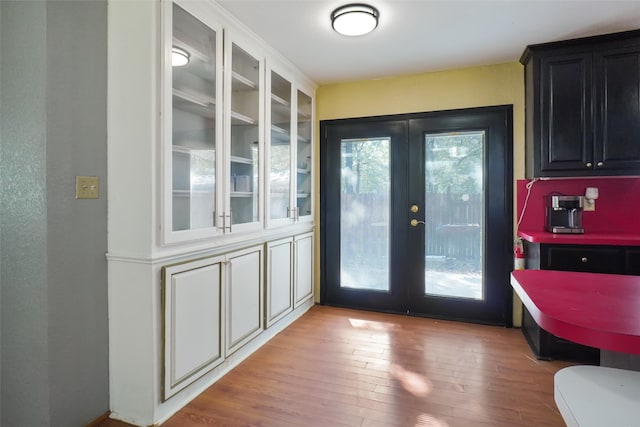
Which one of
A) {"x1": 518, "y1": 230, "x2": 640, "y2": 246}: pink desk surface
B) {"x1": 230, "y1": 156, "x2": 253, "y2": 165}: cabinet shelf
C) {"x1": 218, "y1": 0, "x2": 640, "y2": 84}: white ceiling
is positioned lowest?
{"x1": 518, "y1": 230, "x2": 640, "y2": 246}: pink desk surface

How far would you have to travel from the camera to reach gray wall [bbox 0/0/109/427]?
167cm

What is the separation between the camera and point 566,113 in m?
2.76

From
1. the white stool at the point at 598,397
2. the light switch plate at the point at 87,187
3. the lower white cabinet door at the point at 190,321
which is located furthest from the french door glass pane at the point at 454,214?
the light switch plate at the point at 87,187

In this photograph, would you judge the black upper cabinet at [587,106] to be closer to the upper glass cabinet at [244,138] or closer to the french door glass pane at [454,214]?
the french door glass pane at [454,214]

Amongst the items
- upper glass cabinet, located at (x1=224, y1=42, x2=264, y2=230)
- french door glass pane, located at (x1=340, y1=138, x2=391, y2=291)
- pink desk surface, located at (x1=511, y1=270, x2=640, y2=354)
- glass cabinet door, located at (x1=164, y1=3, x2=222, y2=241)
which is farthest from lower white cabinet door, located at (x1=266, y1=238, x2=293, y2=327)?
pink desk surface, located at (x1=511, y1=270, x2=640, y2=354)

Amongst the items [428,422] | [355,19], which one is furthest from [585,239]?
[355,19]

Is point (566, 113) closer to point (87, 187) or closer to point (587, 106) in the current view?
point (587, 106)

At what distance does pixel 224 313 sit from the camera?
94.1 inches

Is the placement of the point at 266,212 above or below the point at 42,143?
below

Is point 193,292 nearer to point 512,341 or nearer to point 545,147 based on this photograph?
point 512,341

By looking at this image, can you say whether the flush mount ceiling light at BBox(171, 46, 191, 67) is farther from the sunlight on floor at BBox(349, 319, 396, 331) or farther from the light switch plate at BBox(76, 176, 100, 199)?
the sunlight on floor at BBox(349, 319, 396, 331)

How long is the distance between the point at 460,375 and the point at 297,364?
3.73 ft

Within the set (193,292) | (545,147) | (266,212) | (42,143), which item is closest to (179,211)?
(193,292)

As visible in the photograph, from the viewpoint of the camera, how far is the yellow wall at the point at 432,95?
3248 mm
